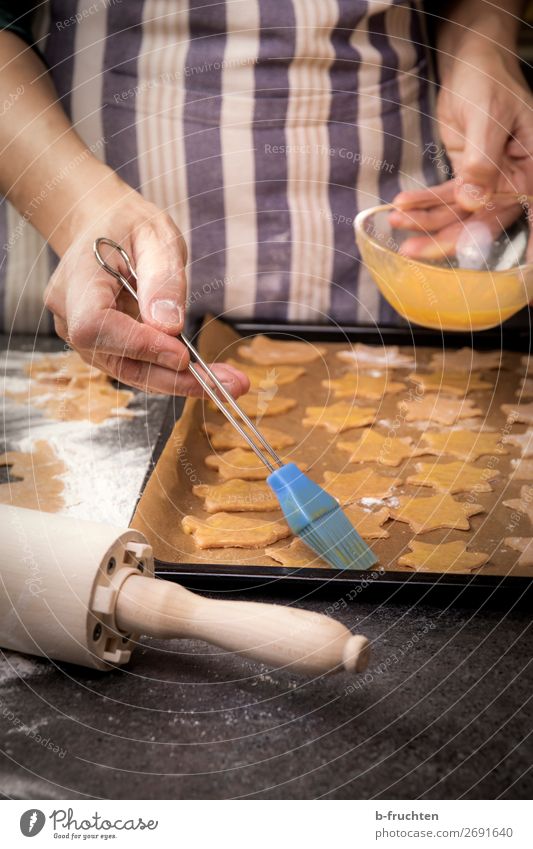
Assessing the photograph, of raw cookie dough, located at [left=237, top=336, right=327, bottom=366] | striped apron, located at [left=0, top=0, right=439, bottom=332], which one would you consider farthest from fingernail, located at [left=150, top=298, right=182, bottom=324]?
striped apron, located at [left=0, top=0, right=439, bottom=332]

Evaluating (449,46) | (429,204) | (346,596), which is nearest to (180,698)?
(346,596)

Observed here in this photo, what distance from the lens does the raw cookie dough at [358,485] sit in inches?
36.6

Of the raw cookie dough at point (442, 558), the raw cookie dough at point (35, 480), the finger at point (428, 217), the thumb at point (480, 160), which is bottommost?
the raw cookie dough at point (442, 558)

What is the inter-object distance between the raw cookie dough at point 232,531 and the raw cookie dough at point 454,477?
19cm

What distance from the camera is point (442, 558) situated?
2.63 feet

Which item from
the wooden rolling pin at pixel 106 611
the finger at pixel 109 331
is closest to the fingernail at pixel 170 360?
the finger at pixel 109 331

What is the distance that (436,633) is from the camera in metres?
0.72

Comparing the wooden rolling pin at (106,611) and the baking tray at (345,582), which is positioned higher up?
the wooden rolling pin at (106,611)

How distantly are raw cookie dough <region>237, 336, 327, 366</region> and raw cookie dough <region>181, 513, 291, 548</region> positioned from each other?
40 cm

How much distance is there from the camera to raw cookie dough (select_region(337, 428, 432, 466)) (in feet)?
3.28

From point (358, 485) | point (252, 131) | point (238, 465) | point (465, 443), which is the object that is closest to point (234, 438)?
point (238, 465)

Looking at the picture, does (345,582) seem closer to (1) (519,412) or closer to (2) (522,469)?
(2) (522,469)

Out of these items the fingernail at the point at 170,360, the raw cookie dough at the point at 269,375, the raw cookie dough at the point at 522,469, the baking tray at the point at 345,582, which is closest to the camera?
the baking tray at the point at 345,582

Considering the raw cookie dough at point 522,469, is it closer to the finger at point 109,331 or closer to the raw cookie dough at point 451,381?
the raw cookie dough at point 451,381
